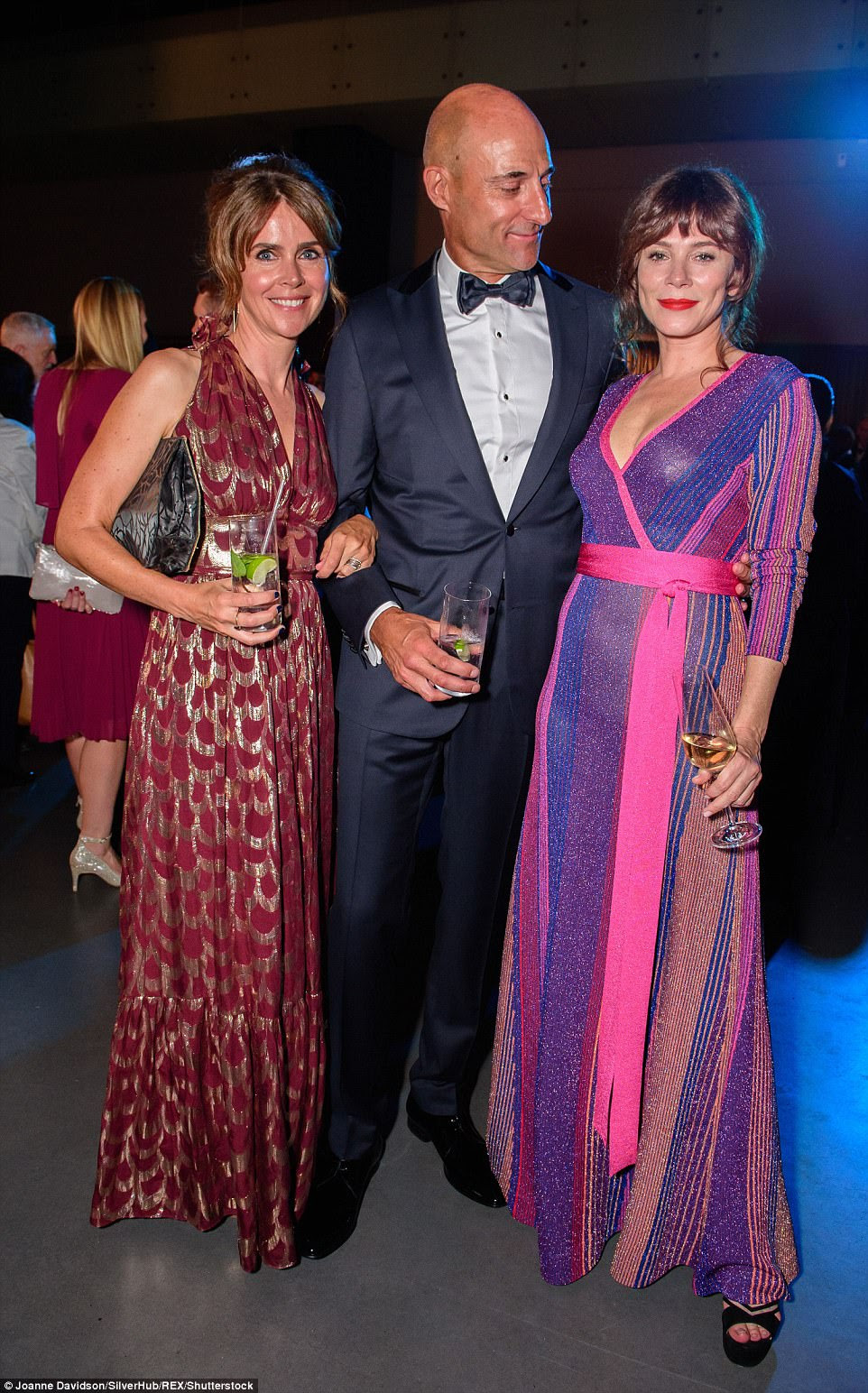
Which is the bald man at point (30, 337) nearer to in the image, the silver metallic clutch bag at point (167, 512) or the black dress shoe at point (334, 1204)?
the silver metallic clutch bag at point (167, 512)

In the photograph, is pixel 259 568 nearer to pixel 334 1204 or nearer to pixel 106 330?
pixel 334 1204

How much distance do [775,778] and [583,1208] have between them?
9.08ft

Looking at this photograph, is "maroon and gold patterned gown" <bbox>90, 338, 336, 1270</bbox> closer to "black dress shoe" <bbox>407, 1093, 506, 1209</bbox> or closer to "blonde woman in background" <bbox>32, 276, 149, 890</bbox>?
"black dress shoe" <bbox>407, 1093, 506, 1209</bbox>

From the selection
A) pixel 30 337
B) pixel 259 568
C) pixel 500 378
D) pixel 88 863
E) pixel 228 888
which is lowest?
pixel 88 863

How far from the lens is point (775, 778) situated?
4.37 m

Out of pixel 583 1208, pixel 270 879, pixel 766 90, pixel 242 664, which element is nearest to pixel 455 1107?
pixel 583 1208

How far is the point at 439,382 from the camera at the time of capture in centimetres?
195

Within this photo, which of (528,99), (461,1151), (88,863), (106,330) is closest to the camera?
(461,1151)

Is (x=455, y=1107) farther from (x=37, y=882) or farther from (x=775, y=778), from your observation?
(x=775, y=778)

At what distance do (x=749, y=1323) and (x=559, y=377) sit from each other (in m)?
1.74

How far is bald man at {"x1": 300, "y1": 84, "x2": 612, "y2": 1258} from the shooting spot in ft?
6.42

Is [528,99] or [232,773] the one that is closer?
[232,773]

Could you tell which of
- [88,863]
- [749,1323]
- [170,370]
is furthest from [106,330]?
[749,1323]

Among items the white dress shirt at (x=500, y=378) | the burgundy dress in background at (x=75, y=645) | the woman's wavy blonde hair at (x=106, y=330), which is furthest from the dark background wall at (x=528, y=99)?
the white dress shirt at (x=500, y=378)
